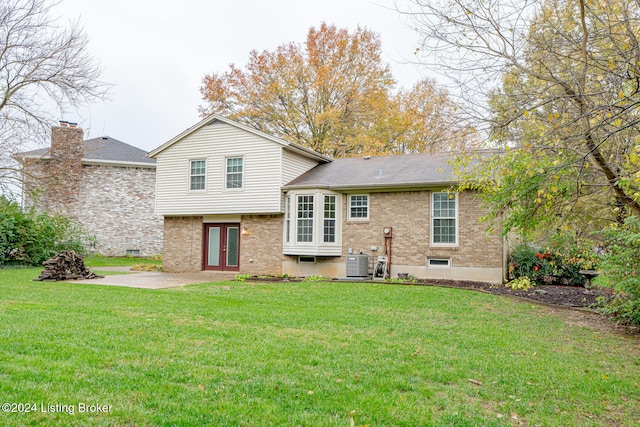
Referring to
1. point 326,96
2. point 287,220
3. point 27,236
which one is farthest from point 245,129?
point 326,96

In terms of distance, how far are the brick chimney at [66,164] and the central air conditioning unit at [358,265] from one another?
1657 cm

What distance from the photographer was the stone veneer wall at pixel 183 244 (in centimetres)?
1855

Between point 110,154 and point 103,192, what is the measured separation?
2303 mm

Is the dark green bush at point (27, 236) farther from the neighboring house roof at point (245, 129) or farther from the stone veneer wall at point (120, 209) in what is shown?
the neighboring house roof at point (245, 129)

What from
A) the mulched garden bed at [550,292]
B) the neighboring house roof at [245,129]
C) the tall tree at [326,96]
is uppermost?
the tall tree at [326,96]

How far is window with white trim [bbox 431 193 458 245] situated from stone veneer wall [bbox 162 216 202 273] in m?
9.08

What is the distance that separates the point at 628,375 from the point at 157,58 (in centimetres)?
2386

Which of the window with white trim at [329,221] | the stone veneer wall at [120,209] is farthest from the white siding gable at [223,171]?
the stone veneer wall at [120,209]

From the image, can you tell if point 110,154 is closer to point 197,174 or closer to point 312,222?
point 197,174

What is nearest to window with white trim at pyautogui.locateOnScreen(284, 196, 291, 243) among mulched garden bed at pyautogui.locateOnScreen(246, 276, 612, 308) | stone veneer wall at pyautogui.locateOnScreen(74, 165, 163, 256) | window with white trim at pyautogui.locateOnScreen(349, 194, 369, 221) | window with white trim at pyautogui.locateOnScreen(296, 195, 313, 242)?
window with white trim at pyautogui.locateOnScreen(296, 195, 313, 242)

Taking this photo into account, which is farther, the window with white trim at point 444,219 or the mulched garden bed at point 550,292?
the window with white trim at point 444,219

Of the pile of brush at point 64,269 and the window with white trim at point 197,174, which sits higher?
the window with white trim at point 197,174

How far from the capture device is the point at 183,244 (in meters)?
18.8

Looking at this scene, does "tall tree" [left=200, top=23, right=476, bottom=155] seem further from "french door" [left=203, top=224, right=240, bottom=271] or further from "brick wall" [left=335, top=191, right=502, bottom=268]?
"brick wall" [left=335, top=191, right=502, bottom=268]
